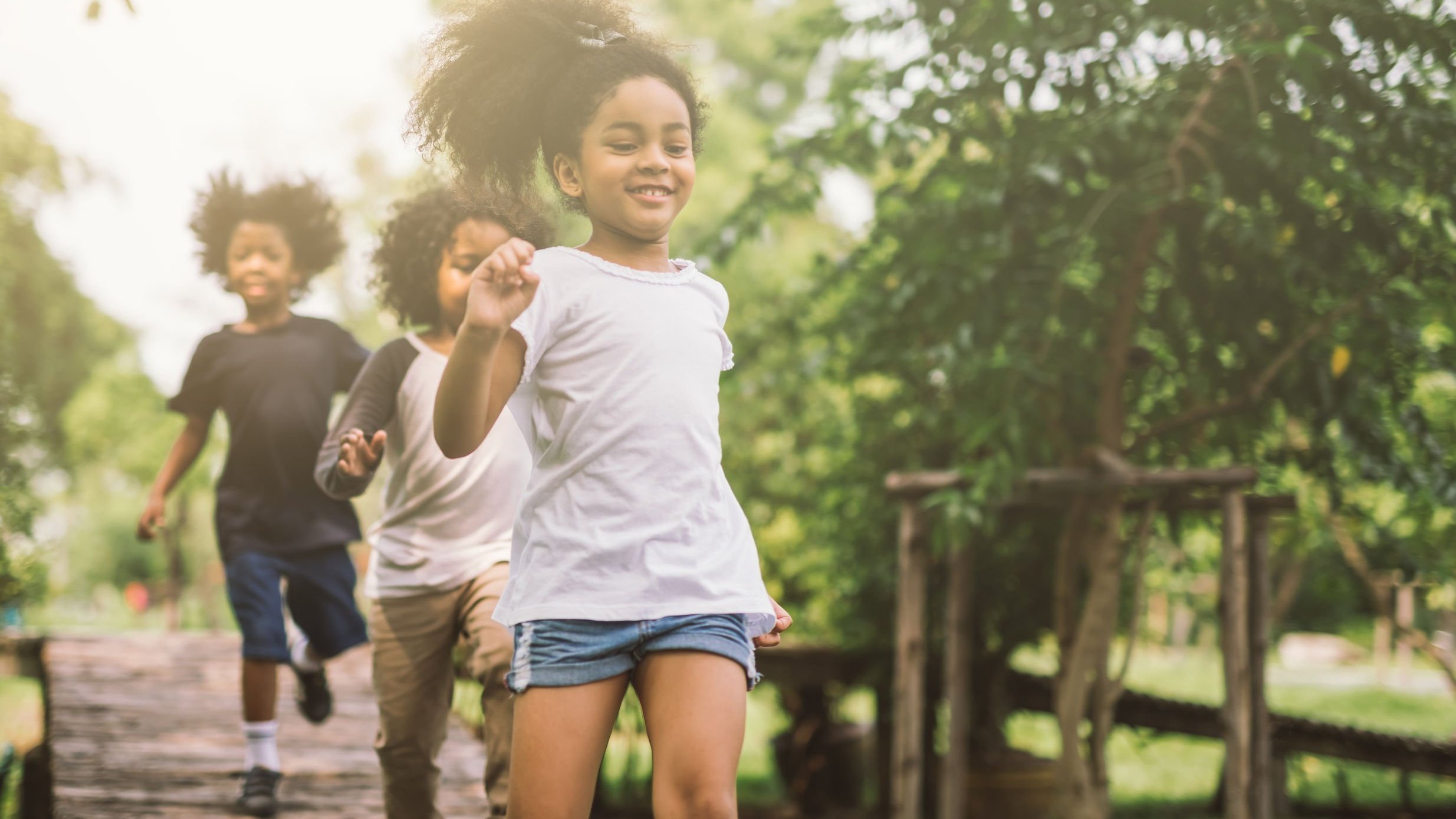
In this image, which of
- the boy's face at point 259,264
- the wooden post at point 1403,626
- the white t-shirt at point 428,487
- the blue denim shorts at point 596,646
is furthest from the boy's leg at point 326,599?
the wooden post at point 1403,626

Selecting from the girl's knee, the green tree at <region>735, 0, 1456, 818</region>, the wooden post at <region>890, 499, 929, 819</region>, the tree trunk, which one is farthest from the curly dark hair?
the wooden post at <region>890, 499, 929, 819</region>

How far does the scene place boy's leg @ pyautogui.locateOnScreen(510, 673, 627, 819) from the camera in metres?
1.77

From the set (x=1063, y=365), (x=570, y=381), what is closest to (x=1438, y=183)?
(x=1063, y=365)

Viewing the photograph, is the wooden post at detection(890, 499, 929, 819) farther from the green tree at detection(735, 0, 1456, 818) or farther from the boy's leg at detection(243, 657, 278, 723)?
the boy's leg at detection(243, 657, 278, 723)

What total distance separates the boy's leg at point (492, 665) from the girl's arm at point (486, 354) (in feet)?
3.07

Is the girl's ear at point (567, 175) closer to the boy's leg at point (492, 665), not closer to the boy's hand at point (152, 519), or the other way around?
the boy's leg at point (492, 665)

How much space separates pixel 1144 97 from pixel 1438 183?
45.9 inches

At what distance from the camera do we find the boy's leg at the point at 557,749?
1.77 metres

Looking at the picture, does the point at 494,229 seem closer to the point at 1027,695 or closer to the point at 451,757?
the point at 451,757

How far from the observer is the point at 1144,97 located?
16.7ft

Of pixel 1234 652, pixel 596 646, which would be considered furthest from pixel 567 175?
pixel 1234 652

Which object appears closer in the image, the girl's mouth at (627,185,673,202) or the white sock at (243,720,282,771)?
the girl's mouth at (627,185,673,202)

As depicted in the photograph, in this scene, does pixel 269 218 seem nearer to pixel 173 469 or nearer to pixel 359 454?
pixel 173 469

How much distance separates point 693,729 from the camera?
1.78 m
